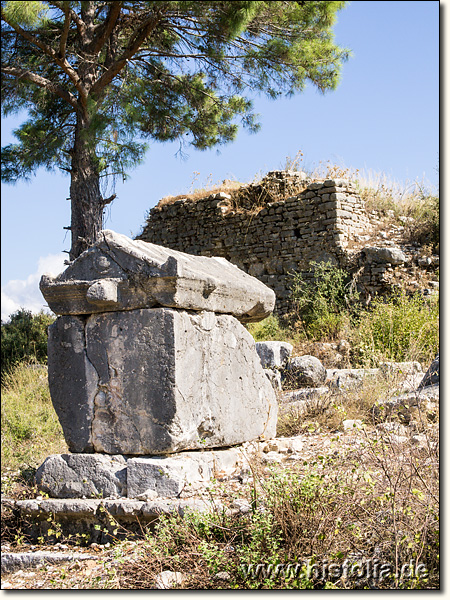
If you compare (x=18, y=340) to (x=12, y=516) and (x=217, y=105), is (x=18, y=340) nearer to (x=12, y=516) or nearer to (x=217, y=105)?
(x=217, y=105)

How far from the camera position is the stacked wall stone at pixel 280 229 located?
35.7ft

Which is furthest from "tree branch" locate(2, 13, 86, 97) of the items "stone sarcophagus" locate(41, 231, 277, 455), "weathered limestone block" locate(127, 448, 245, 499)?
"weathered limestone block" locate(127, 448, 245, 499)

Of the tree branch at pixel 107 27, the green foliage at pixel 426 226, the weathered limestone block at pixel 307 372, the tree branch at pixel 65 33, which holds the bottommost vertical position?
the weathered limestone block at pixel 307 372

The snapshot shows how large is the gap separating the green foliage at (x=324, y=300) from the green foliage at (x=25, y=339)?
451 cm

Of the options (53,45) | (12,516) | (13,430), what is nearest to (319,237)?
(53,45)

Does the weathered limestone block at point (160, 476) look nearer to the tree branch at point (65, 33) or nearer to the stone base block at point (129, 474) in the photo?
the stone base block at point (129, 474)

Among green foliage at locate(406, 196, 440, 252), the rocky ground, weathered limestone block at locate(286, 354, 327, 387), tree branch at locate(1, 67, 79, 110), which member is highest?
tree branch at locate(1, 67, 79, 110)

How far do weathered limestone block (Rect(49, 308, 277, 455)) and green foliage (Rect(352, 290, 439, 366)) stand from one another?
3519 millimetres

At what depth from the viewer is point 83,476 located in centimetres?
358

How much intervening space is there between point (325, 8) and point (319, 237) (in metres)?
3.81

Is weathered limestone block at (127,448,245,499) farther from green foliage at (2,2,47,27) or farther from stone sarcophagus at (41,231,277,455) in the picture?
green foliage at (2,2,47,27)

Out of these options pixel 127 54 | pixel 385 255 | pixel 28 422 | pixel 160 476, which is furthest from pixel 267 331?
pixel 160 476

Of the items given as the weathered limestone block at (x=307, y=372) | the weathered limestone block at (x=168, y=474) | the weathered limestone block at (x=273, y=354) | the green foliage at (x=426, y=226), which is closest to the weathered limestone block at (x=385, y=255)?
the green foliage at (x=426, y=226)

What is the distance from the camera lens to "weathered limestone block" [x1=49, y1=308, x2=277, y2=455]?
3445 mm
